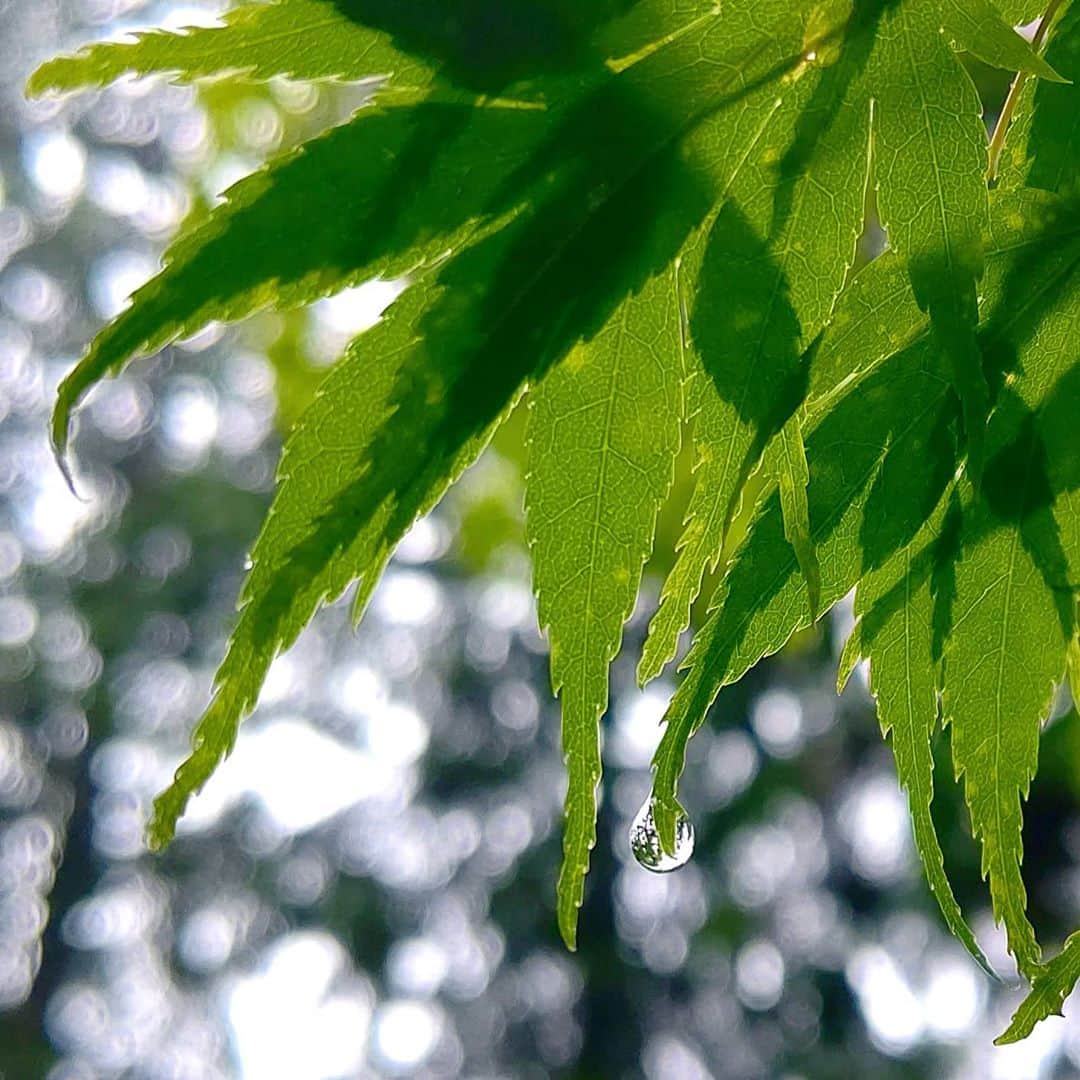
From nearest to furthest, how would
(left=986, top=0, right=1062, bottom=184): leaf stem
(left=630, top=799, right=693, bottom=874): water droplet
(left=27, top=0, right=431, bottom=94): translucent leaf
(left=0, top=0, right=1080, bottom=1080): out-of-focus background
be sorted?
(left=27, top=0, right=431, bottom=94): translucent leaf, (left=986, top=0, right=1062, bottom=184): leaf stem, (left=630, top=799, right=693, bottom=874): water droplet, (left=0, top=0, right=1080, bottom=1080): out-of-focus background

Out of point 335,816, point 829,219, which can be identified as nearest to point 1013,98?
point 829,219

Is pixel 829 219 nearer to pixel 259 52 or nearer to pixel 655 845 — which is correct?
pixel 259 52

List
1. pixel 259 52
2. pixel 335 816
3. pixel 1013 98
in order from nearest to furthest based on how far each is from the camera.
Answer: pixel 259 52 → pixel 1013 98 → pixel 335 816

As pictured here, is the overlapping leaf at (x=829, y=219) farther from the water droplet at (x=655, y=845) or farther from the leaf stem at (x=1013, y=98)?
the water droplet at (x=655, y=845)

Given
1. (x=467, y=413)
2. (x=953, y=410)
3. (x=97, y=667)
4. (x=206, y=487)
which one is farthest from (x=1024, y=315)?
(x=97, y=667)

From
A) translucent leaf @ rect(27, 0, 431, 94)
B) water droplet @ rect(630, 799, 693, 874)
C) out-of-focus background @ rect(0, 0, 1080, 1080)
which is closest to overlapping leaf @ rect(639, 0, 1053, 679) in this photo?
translucent leaf @ rect(27, 0, 431, 94)

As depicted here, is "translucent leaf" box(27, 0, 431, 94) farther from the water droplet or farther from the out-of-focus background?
the out-of-focus background

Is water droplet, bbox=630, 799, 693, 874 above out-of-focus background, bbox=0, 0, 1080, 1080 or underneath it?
above

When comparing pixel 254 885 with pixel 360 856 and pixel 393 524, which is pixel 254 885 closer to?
pixel 360 856
